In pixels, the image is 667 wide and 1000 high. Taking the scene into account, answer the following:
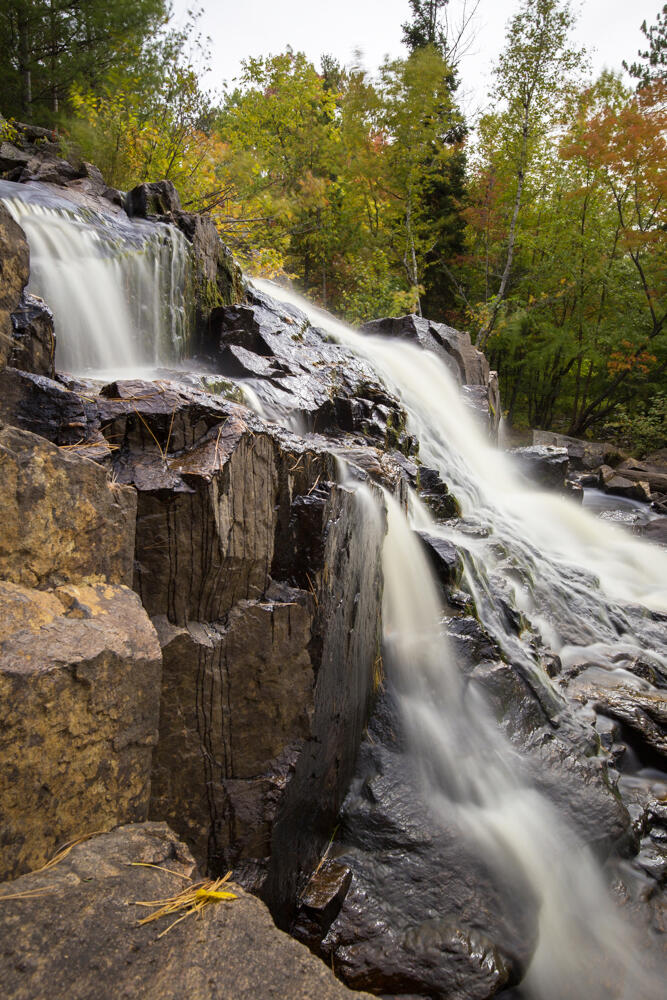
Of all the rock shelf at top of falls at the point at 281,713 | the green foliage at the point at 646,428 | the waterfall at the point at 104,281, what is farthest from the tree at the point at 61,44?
the green foliage at the point at 646,428

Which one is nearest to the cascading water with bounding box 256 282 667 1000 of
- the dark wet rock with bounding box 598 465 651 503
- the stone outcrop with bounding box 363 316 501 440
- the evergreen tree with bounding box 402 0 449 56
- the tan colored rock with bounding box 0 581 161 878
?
the stone outcrop with bounding box 363 316 501 440

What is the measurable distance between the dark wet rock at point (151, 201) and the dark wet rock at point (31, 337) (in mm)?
4303

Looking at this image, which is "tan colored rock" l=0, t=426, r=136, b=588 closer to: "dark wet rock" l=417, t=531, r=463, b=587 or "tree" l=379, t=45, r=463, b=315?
"dark wet rock" l=417, t=531, r=463, b=587

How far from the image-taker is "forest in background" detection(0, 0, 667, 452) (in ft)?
39.3

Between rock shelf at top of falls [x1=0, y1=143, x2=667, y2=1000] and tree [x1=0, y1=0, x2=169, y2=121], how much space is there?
29.6 feet

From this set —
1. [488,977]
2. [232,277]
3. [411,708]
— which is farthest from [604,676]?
[232,277]

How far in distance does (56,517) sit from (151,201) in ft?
19.6

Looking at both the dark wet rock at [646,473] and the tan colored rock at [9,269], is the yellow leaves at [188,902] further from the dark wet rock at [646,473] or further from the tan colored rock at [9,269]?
the dark wet rock at [646,473]

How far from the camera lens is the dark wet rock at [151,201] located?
647cm

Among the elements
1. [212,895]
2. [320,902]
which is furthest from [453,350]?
[212,895]

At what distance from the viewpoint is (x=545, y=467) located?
32.3ft

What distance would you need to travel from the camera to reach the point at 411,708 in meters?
3.94

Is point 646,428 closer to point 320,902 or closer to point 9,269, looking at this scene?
point 320,902

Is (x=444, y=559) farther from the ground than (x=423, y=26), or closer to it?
closer to it
